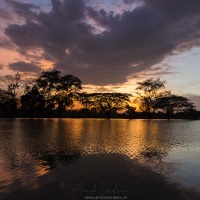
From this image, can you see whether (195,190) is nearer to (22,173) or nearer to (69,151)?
(22,173)

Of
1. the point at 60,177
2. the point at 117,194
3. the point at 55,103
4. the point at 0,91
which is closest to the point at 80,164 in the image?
the point at 60,177

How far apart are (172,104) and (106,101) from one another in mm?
25270

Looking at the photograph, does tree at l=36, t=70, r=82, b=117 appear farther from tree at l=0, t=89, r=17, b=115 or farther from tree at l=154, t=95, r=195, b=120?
tree at l=154, t=95, r=195, b=120

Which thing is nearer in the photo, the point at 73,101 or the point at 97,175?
the point at 97,175

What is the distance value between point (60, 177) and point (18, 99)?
255 feet

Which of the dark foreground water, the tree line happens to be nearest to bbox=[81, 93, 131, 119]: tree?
the tree line

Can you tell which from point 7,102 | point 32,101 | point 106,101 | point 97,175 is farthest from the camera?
point 106,101

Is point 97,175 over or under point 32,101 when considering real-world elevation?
under

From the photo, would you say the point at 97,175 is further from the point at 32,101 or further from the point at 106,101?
the point at 106,101

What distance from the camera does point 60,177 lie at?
1130 cm

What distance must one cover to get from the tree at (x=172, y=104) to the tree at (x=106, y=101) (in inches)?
538

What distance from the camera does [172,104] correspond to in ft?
318

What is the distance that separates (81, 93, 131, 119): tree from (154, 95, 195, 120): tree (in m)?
13.7

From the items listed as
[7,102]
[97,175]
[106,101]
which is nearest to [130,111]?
[106,101]
